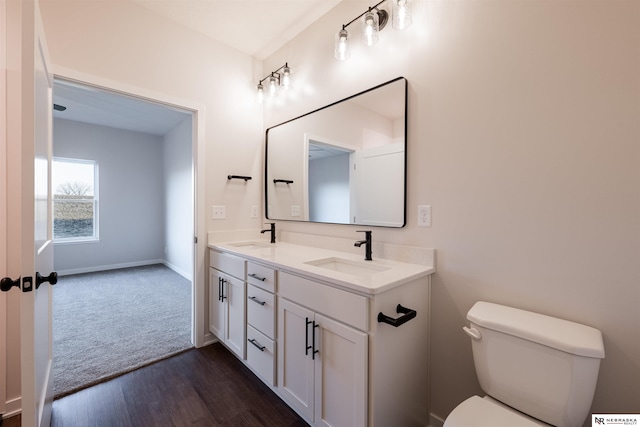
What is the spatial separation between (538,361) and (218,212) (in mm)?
2316

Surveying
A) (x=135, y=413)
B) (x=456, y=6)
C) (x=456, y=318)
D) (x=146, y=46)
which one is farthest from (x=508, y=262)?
(x=146, y=46)

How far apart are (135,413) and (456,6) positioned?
290 centimetres

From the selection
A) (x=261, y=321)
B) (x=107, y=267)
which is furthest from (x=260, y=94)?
(x=107, y=267)

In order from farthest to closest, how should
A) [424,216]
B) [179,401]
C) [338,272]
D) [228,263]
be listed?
[228,263]
[179,401]
[424,216]
[338,272]

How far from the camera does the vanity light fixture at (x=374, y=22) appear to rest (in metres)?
1.53

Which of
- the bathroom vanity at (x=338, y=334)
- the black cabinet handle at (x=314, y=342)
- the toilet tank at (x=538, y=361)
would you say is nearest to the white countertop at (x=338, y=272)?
the bathroom vanity at (x=338, y=334)

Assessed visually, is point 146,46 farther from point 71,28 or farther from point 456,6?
point 456,6

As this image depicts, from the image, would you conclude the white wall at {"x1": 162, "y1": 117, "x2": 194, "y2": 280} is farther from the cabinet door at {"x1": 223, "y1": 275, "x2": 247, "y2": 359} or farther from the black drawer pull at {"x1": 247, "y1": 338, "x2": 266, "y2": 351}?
the black drawer pull at {"x1": 247, "y1": 338, "x2": 266, "y2": 351}

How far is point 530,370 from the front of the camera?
104 cm

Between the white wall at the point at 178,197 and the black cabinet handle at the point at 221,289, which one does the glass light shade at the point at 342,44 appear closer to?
the black cabinet handle at the point at 221,289

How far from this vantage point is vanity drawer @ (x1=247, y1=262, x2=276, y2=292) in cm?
170

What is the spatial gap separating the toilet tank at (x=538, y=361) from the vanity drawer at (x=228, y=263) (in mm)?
1450

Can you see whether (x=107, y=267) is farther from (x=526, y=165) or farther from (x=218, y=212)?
(x=526, y=165)

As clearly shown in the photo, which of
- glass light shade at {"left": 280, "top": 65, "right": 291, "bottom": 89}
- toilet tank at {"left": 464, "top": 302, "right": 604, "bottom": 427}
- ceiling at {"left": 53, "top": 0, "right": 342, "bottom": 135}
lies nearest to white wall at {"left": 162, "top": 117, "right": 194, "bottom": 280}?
ceiling at {"left": 53, "top": 0, "right": 342, "bottom": 135}
